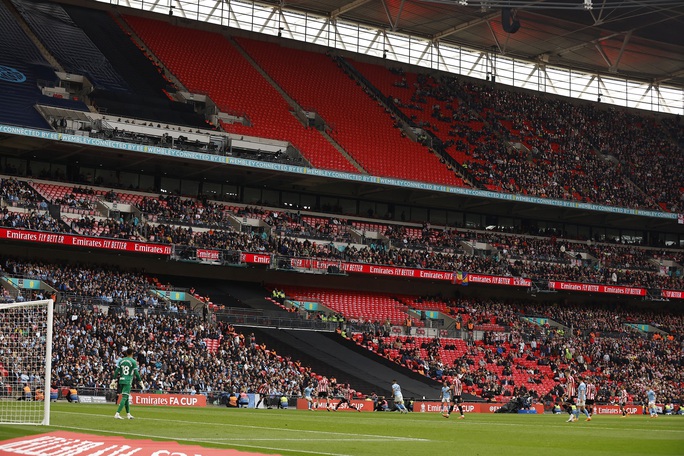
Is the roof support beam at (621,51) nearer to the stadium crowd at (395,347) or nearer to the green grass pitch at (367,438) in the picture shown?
the stadium crowd at (395,347)

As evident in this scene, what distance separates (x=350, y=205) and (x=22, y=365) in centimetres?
3787

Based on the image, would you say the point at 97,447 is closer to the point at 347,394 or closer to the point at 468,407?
the point at 347,394

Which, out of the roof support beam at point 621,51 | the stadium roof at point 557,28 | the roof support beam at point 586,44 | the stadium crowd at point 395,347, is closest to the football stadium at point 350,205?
the stadium crowd at point 395,347

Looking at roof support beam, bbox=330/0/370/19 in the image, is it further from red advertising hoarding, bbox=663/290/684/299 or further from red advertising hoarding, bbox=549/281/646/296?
red advertising hoarding, bbox=663/290/684/299

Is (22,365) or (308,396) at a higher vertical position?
(22,365)

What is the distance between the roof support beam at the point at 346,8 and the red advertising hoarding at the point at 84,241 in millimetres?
28012

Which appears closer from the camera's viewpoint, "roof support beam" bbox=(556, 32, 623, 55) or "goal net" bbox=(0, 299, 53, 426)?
"goal net" bbox=(0, 299, 53, 426)

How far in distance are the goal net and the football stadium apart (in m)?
0.28

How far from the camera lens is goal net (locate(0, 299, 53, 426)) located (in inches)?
859

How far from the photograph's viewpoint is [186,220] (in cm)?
5738

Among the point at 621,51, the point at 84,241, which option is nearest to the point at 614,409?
the point at 84,241

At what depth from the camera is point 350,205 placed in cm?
6744

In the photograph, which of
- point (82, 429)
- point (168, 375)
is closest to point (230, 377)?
point (168, 375)

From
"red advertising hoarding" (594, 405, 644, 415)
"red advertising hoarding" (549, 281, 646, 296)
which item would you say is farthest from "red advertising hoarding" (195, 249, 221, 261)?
"red advertising hoarding" (549, 281, 646, 296)
